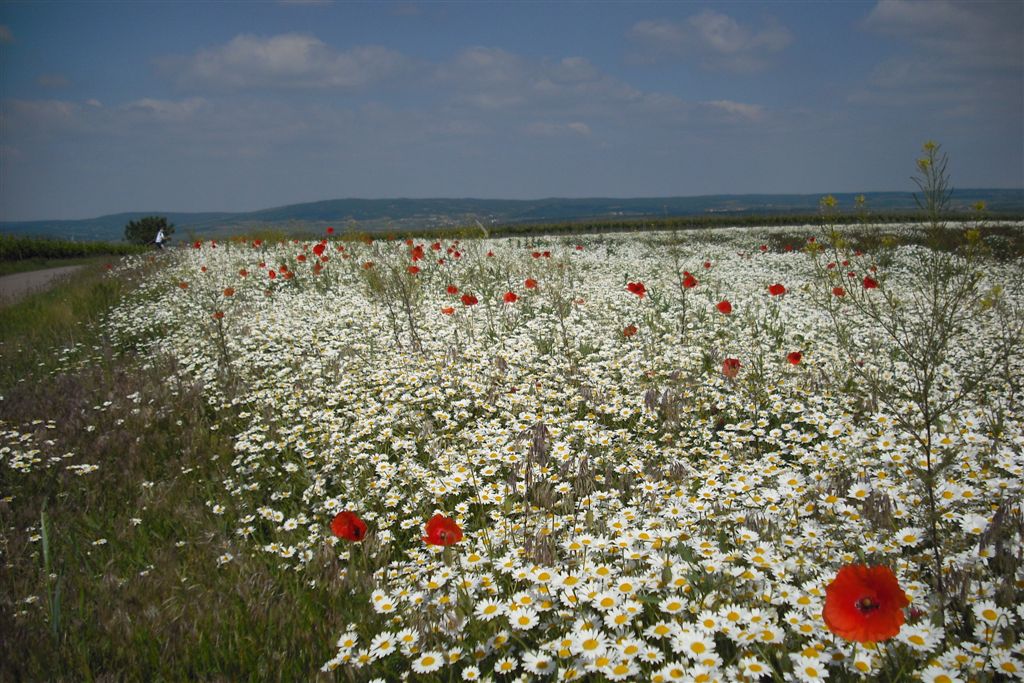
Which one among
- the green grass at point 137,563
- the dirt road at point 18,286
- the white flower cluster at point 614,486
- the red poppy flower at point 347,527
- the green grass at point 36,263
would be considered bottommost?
the green grass at point 137,563

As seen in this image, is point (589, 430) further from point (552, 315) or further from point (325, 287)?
point (325, 287)

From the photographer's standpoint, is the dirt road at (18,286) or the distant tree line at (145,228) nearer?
the dirt road at (18,286)

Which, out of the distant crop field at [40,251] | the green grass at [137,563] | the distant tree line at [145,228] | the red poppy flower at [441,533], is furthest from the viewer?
the distant tree line at [145,228]

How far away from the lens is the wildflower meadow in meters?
2.02

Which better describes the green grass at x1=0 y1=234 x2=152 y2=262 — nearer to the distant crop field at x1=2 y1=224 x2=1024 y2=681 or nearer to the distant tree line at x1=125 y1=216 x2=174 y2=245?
the distant tree line at x1=125 y1=216 x2=174 y2=245

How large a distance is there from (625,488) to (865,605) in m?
2.04

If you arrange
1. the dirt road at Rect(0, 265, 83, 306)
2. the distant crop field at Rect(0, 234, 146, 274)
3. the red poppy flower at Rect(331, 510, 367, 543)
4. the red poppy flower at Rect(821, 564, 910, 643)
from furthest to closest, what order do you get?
the distant crop field at Rect(0, 234, 146, 274) → the dirt road at Rect(0, 265, 83, 306) → the red poppy flower at Rect(331, 510, 367, 543) → the red poppy flower at Rect(821, 564, 910, 643)

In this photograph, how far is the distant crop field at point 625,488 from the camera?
204 cm

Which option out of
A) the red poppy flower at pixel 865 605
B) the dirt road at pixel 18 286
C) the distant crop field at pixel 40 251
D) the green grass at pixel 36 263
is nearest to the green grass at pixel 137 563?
the red poppy flower at pixel 865 605

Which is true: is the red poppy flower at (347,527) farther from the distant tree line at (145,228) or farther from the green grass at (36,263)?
the distant tree line at (145,228)

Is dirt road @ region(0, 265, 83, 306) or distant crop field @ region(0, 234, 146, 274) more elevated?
distant crop field @ region(0, 234, 146, 274)

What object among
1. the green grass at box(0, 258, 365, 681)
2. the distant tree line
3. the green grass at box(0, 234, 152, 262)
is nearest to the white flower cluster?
the green grass at box(0, 258, 365, 681)

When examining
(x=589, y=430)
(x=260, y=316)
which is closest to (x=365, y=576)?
(x=589, y=430)

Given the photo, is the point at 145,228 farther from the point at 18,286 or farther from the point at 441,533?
the point at 441,533
